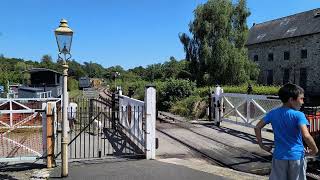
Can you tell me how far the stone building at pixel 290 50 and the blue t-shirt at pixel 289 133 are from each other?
3995 cm

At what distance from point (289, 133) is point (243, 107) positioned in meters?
10.3

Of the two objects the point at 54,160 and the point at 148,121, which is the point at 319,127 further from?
the point at 54,160

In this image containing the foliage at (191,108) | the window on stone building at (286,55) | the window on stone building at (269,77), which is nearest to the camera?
the foliage at (191,108)

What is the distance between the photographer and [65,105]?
7.71m

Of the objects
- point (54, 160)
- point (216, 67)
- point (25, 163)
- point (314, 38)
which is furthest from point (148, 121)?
point (314, 38)

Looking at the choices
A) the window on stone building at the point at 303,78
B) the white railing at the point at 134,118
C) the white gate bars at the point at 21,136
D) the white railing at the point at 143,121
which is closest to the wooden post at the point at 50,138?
the white gate bars at the point at 21,136

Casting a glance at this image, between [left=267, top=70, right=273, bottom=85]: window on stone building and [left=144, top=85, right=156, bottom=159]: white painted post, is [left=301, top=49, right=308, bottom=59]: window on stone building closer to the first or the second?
[left=267, top=70, right=273, bottom=85]: window on stone building

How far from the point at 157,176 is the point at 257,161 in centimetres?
283

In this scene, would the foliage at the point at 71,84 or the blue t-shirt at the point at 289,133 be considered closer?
the blue t-shirt at the point at 289,133

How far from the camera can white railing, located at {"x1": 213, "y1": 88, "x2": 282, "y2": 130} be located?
511 inches

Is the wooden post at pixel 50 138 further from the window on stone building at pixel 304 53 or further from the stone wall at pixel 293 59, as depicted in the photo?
the window on stone building at pixel 304 53

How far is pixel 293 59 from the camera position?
4647 cm

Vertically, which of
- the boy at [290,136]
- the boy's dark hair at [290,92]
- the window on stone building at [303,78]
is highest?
the window on stone building at [303,78]

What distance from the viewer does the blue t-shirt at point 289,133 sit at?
470cm
